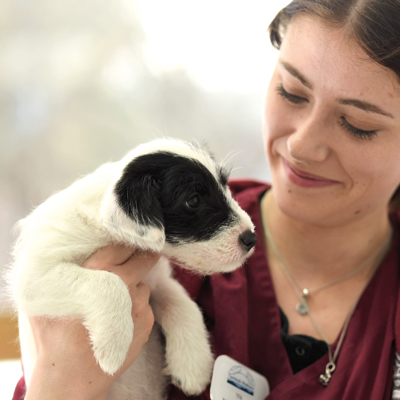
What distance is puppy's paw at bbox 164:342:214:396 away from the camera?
58.9 inches

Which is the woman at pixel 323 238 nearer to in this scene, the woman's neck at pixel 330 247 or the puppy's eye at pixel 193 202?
the woman's neck at pixel 330 247

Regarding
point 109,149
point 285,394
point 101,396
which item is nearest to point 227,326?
point 285,394

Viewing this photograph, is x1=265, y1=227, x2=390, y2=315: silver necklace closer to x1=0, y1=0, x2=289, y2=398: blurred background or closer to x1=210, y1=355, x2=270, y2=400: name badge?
x1=210, y1=355, x2=270, y2=400: name badge

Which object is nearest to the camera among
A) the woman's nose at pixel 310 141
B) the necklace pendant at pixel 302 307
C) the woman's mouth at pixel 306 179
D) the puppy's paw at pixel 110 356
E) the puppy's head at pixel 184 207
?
the puppy's paw at pixel 110 356

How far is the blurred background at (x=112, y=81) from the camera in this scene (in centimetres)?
278

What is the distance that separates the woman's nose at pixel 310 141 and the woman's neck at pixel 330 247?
1.63 ft

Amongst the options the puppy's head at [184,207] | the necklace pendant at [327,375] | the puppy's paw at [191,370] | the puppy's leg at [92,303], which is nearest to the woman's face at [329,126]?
the puppy's head at [184,207]

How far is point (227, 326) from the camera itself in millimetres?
1696

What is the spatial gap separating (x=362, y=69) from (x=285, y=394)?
1.21 metres

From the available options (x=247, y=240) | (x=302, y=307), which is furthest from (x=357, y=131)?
(x=302, y=307)

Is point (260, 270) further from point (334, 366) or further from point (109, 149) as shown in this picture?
point (109, 149)

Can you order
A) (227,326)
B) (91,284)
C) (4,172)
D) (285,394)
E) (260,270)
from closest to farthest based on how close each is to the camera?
(91,284)
(285,394)
(227,326)
(260,270)
(4,172)

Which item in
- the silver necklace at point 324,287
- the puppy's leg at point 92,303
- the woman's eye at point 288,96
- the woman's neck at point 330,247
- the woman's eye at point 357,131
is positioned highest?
the woman's eye at point 288,96

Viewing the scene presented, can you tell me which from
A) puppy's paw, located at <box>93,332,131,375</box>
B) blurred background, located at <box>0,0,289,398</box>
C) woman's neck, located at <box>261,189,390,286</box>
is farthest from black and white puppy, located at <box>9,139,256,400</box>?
blurred background, located at <box>0,0,289,398</box>
